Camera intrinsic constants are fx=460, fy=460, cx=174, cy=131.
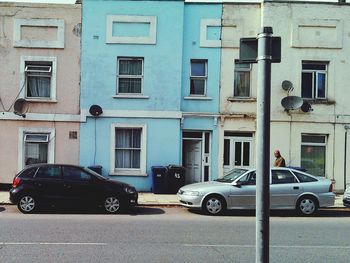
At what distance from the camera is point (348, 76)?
18750 millimetres

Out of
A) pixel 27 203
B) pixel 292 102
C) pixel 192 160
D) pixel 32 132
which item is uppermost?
pixel 292 102

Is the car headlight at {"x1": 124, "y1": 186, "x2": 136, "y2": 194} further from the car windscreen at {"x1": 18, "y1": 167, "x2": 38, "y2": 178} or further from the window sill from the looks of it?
the window sill

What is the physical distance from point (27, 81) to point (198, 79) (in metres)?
6.89

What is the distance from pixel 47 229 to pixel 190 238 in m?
3.22

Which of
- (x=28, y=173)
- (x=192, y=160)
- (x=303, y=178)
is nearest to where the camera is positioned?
(x=28, y=173)

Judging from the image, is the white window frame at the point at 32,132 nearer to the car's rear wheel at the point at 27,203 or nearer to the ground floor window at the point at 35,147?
the ground floor window at the point at 35,147

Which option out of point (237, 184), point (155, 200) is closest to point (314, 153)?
point (237, 184)

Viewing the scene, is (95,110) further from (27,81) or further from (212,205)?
(212,205)

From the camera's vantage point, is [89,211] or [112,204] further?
[89,211]

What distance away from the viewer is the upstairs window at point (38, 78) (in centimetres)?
1844

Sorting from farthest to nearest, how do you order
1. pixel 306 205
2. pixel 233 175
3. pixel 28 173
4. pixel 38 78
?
pixel 38 78
pixel 233 175
pixel 306 205
pixel 28 173

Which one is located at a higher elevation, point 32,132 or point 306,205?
point 32,132

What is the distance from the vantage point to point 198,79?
18.9 m

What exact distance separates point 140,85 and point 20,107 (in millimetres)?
4775
